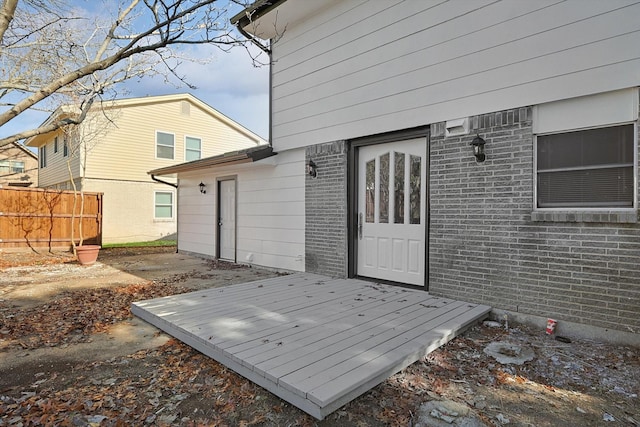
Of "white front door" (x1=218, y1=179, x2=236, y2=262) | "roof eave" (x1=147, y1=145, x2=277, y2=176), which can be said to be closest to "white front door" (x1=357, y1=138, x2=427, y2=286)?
"roof eave" (x1=147, y1=145, x2=277, y2=176)

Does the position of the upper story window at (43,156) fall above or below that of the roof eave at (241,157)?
above

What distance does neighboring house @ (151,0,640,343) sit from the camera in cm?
359

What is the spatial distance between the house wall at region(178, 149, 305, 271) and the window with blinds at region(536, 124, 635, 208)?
4.10 metres

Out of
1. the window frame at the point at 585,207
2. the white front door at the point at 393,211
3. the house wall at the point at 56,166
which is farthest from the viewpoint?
the house wall at the point at 56,166

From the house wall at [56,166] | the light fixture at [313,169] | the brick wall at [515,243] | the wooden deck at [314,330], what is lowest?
the wooden deck at [314,330]

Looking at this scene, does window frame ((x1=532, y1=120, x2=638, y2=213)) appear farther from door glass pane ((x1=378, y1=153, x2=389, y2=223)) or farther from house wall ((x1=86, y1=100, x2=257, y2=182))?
house wall ((x1=86, y1=100, x2=257, y2=182))

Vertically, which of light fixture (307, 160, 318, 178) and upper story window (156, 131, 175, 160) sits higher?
upper story window (156, 131, 175, 160)

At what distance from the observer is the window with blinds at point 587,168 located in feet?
11.6

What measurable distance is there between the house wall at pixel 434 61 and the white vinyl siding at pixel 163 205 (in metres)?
10.2

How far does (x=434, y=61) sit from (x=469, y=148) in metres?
1.33

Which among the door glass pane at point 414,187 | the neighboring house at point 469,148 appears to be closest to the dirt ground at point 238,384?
the neighboring house at point 469,148

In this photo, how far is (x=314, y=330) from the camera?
11.6 feet

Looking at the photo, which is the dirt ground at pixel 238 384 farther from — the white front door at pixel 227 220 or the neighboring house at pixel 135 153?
the neighboring house at pixel 135 153

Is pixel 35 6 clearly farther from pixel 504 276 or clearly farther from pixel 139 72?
pixel 504 276
